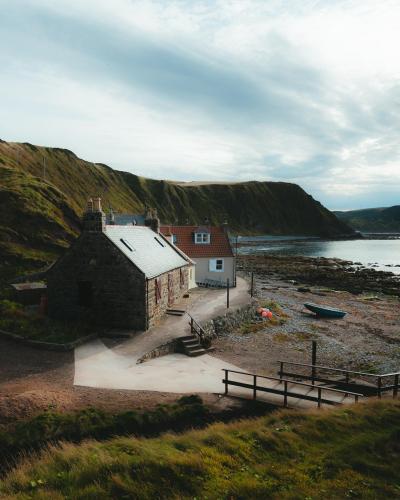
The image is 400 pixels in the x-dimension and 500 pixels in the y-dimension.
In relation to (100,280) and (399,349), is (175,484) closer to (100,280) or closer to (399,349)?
(100,280)

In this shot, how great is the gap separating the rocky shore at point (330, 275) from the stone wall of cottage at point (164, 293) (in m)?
30.1

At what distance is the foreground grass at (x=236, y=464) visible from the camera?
30.9ft

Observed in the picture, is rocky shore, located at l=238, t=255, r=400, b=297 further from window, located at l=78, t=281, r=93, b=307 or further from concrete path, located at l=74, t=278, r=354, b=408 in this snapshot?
window, located at l=78, t=281, r=93, b=307

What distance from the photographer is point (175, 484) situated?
31.7ft

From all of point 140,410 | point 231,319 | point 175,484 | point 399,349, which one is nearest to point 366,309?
point 399,349

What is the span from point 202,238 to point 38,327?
23697 millimetres

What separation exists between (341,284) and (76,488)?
5873 centimetres

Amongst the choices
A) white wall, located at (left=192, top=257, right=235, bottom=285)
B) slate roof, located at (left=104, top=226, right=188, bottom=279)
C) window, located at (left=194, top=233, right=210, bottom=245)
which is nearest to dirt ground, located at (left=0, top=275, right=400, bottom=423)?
white wall, located at (left=192, top=257, right=235, bottom=285)

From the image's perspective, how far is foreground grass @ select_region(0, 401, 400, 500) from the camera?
9.41 metres

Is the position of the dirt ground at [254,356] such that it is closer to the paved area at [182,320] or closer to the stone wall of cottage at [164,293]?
the paved area at [182,320]

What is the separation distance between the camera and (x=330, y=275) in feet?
234

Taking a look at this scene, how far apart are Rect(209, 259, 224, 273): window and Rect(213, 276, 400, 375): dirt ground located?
7.87 meters

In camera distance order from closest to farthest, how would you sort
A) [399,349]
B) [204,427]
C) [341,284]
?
[204,427]
[399,349]
[341,284]

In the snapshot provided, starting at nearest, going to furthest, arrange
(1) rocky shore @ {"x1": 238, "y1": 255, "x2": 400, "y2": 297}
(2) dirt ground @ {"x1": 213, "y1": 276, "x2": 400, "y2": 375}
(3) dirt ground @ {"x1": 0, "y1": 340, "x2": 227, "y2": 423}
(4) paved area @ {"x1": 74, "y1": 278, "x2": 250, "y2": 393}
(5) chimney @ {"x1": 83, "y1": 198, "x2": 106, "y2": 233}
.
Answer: (3) dirt ground @ {"x1": 0, "y1": 340, "x2": 227, "y2": 423}
(4) paved area @ {"x1": 74, "y1": 278, "x2": 250, "y2": 393}
(2) dirt ground @ {"x1": 213, "y1": 276, "x2": 400, "y2": 375}
(5) chimney @ {"x1": 83, "y1": 198, "x2": 106, "y2": 233}
(1) rocky shore @ {"x1": 238, "y1": 255, "x2": 400, "y2": 297}
